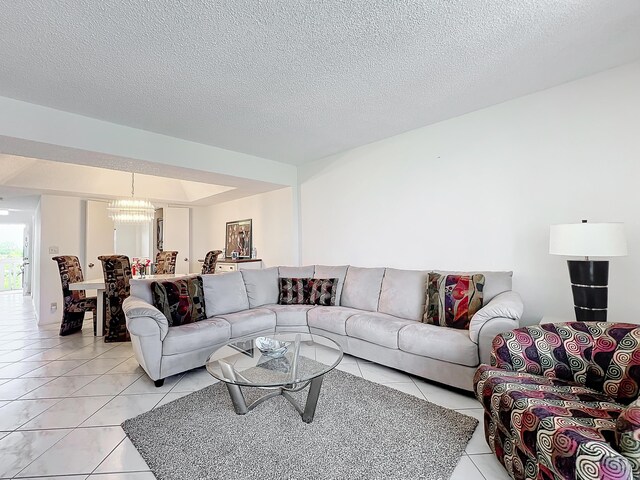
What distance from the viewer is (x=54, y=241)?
5.04 meters

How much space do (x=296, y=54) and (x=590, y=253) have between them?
7.82 ft

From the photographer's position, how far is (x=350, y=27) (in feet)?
5.87

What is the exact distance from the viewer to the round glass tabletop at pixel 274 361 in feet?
6.31

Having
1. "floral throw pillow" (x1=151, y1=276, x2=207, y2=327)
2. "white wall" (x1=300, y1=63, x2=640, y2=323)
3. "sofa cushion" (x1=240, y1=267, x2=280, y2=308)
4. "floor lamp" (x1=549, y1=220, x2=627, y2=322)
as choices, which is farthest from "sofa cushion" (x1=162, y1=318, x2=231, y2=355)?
"floor lamp" (x1=549, y1=220, x2=627, y2=322)

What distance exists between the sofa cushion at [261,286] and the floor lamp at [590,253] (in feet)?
10.2

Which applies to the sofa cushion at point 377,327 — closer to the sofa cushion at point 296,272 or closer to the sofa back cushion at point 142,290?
the sofa cushion at point 296,272

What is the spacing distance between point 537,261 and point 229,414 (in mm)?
→ 2893

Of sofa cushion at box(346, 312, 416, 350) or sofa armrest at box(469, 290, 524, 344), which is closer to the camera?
sofa armrest at box(469, 290, 524, 344)

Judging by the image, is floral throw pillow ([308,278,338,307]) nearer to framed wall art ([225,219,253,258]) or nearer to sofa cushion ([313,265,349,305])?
sofa cushion ([313,265,349,305])

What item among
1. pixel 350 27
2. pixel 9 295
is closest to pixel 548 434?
pixel 350 27

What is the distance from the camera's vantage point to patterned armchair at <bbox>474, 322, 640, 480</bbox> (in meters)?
1.00

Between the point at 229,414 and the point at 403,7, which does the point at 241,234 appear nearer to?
the point at 229,414

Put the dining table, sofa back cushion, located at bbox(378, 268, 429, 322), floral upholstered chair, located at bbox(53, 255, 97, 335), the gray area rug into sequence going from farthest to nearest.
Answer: floral upholstered chair, located at bbox(53, 255, 97, 335) → the dining table → sofa back cushion, located at bbox(378, 268, 429, 322) → the gray area rug

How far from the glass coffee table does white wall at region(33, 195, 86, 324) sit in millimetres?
4367
